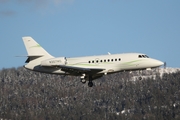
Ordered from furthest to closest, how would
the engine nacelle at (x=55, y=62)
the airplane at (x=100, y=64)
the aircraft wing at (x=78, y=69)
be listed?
the engine nacelle at (x=55, y=62) < the airplane at (x=100, y=64) < the aircraft wing at (x=78, y=69)

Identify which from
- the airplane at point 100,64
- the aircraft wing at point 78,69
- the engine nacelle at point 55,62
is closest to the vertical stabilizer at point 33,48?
the airplane at point 100,64

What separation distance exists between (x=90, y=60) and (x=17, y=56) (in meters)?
11.5

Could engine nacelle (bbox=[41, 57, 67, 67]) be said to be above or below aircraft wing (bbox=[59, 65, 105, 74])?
above

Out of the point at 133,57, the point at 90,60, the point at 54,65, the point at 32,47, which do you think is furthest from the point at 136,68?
the point at 32,47

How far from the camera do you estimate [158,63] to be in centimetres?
8300

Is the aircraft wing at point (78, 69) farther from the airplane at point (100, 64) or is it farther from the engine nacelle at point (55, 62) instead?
the engine nacelle at point (55, 62)

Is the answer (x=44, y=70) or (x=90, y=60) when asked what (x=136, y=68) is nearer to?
(x=90, y=60)

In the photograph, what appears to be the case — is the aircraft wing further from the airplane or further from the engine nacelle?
the engine nacelle

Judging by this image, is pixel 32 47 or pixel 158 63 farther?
pixel 32 47

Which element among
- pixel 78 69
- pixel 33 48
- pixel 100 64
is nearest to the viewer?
pixel 78 69

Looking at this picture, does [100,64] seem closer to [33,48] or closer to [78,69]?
[78,69]

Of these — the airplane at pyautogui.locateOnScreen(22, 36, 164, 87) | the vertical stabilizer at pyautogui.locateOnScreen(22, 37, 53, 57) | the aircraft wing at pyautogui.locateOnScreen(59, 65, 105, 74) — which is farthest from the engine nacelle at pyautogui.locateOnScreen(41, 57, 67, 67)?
the vertical stabilizer at pyautogui.locateOnScreen(22, 37, 53, 57)

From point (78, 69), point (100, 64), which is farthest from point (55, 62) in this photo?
point (100, 64)

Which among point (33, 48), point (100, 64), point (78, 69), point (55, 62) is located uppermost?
point (33, 48)
